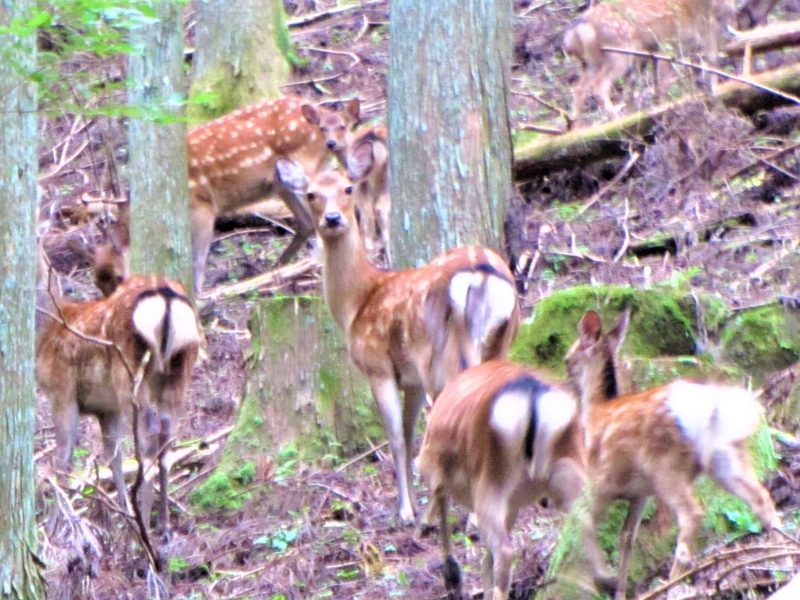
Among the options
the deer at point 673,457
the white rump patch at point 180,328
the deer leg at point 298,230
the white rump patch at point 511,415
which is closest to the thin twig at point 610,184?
the deer leg at point 298,230

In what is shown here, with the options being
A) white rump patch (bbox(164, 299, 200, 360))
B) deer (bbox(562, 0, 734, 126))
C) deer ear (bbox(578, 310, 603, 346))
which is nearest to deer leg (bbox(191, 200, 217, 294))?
deer (bbox(562, 0, 734, 126))

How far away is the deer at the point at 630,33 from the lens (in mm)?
12953

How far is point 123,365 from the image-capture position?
676 cm

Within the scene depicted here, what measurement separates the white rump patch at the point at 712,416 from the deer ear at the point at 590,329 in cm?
93

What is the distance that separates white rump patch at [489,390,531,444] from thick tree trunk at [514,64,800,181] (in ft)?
20.0

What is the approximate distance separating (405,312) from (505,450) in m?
2.37

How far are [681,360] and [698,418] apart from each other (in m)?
1.23

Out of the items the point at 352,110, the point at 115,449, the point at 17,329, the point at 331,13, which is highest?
the point at 331,13

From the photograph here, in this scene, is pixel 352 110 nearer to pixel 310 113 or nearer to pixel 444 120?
pixel 310 113

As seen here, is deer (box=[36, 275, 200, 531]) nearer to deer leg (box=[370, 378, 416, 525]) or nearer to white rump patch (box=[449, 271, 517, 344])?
Answer: deer leg (box=[370, 378, 416, 525])

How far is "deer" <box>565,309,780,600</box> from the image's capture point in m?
4.95

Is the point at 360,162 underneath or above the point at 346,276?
above

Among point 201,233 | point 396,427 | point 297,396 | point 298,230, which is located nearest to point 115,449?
point 297,396

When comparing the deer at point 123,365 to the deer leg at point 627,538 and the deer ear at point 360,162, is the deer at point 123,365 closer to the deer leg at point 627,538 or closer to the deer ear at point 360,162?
the deer ear at point 360,162
